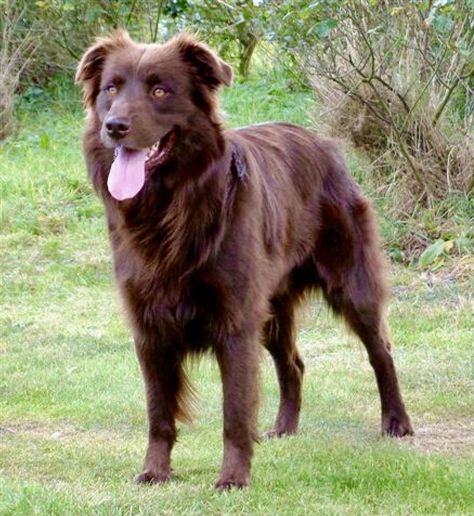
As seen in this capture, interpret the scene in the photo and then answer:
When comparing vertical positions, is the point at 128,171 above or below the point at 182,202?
above

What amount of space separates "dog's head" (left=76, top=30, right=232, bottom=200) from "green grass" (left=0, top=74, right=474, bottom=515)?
1.40m

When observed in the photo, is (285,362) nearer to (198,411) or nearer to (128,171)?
(198,411)

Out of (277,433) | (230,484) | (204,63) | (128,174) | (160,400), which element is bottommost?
(277,433)

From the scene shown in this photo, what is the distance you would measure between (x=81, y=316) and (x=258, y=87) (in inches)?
299

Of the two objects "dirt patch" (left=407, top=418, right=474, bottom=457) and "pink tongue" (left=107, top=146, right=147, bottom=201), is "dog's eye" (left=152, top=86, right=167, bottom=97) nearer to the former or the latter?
"pink tongue" (left=107, top=146, right=147, bottom=201)

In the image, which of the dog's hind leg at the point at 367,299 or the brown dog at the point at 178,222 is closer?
the brown dog at the point at 178,222

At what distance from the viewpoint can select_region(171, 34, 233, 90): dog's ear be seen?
5113mm

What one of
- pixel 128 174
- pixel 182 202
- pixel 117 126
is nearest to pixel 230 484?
pixel 182 202

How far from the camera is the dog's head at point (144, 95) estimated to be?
4875 millimetres

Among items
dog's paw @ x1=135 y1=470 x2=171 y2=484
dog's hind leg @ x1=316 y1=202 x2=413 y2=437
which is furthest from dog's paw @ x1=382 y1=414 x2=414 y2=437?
dog's paw @ x1=135 y1=470 x2=171 y2=484

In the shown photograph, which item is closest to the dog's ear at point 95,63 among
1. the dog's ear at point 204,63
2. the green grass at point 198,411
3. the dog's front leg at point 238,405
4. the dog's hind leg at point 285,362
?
the dog's ear at point 204,63

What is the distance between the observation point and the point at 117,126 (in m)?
4.82

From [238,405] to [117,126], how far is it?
1.36m

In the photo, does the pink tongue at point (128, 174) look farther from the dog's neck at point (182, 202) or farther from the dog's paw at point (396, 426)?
the dog's paw at point (396, 426)
